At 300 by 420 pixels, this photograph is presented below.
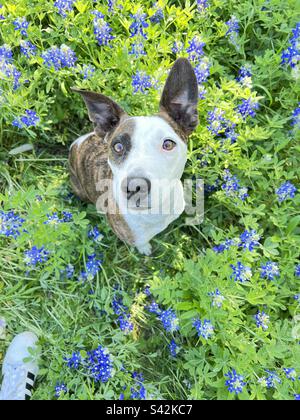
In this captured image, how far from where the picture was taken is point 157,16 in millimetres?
2979

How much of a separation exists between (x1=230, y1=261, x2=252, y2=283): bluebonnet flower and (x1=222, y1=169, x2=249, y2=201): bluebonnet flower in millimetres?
574

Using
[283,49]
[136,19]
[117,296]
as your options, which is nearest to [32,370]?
[117,296]

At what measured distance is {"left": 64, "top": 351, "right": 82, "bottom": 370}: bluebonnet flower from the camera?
277 centimetres

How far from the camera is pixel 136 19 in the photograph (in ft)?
9.20

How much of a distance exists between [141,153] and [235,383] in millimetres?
1637

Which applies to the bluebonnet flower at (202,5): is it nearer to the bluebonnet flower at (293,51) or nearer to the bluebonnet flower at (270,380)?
the bluebonnet flower at (293,51)

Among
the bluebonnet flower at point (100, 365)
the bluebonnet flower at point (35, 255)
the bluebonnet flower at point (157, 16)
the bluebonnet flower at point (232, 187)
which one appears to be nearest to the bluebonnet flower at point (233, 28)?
the bluebonnet flower at point (157, 16)

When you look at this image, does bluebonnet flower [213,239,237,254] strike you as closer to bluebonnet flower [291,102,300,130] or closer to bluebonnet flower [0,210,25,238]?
bluebonnet flower [291,102,300,130]

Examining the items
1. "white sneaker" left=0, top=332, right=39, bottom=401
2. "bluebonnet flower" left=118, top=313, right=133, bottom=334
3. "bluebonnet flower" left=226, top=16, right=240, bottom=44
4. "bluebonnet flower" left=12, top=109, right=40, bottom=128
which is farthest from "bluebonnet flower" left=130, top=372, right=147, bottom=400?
"bluebonnet flower" left=226, top=16, right=240, bottom=44

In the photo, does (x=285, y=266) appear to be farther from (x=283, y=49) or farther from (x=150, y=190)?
(x=283, y=49)

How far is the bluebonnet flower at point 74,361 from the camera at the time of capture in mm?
2773

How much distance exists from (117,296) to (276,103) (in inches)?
85.0

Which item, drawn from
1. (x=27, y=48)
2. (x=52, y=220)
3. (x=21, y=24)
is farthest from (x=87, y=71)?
(x=52, y=220)

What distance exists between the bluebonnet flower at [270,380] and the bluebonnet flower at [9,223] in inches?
77.5
